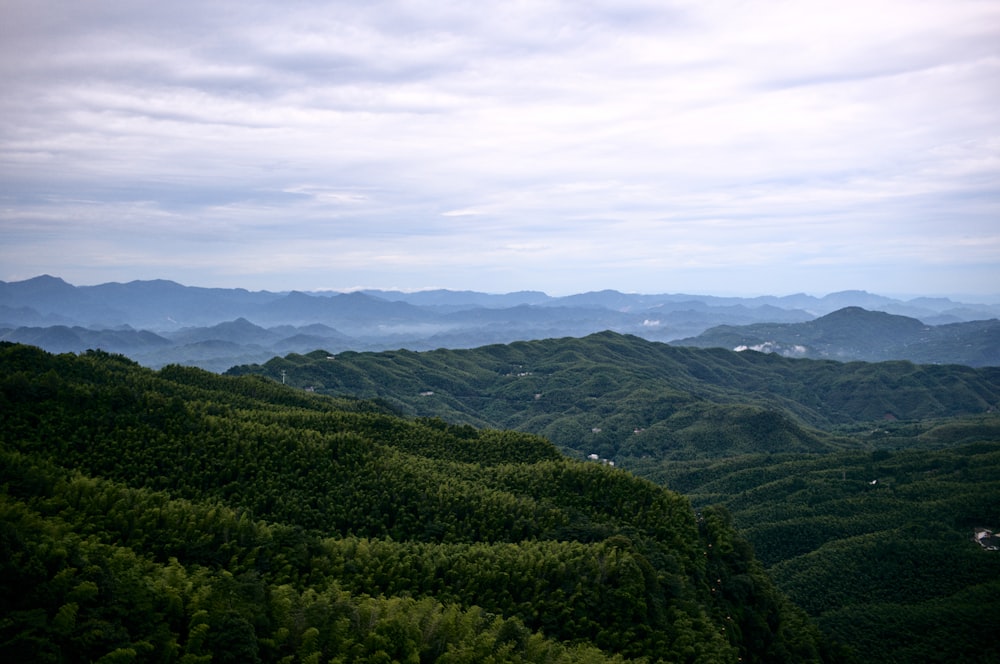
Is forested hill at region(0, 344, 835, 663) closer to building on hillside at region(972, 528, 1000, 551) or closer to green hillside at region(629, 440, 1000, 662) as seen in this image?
green hillside at region(629, 440, 1000, 662)

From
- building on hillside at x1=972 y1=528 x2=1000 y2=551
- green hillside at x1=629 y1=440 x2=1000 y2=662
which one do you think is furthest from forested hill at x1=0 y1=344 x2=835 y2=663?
building on hillside at x1=972 y1=528 x2=1000 y2=551

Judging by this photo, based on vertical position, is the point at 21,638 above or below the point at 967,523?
above

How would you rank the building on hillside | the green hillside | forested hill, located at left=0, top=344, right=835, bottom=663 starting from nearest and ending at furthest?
forested hill, located at left=0, top=344, right=835, bottom=663
the green hillside
the building on hillside

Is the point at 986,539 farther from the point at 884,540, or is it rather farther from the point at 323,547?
the point at 323,547

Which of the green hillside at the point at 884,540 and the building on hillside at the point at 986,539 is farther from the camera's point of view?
the building on hillside at the point at 986,539

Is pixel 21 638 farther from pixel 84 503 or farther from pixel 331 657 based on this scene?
pixel 84 503

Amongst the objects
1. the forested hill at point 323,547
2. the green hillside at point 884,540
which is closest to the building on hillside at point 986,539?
the green hillside at point 884,540

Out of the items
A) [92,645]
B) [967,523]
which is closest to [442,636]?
[92,645]

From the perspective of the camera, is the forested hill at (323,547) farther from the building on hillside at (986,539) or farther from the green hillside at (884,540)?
the building on hillside at (986,539)
